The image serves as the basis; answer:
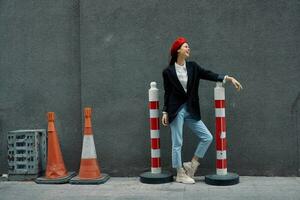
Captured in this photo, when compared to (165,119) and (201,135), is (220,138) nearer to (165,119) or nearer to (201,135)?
(201,135)

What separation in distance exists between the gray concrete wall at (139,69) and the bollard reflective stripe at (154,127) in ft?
1.19

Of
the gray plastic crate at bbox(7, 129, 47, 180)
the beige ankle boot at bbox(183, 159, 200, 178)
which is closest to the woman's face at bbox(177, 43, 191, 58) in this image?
the beige ankle boot at bbox(183, 159, 200, 178)

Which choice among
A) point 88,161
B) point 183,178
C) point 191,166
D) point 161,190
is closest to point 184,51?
point 191,166

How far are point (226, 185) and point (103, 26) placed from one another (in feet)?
9.69

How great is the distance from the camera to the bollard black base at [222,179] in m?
6.01

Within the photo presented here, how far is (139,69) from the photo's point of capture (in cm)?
676

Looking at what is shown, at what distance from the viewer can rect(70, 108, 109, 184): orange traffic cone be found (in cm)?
642

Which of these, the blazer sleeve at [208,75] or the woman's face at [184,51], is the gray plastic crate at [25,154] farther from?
the blazer sleeve at [208,75]

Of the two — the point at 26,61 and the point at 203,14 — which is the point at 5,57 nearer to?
the point at 26,61

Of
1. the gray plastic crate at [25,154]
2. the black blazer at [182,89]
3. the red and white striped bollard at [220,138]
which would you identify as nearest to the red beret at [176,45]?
the black blazer at [182,89]

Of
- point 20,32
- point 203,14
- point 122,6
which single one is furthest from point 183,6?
point 20,32

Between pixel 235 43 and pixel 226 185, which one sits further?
pixel 235 43

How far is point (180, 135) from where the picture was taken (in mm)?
6188

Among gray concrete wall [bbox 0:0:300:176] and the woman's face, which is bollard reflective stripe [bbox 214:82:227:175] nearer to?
gray concrete wall [bbox 0:0:300:176]
